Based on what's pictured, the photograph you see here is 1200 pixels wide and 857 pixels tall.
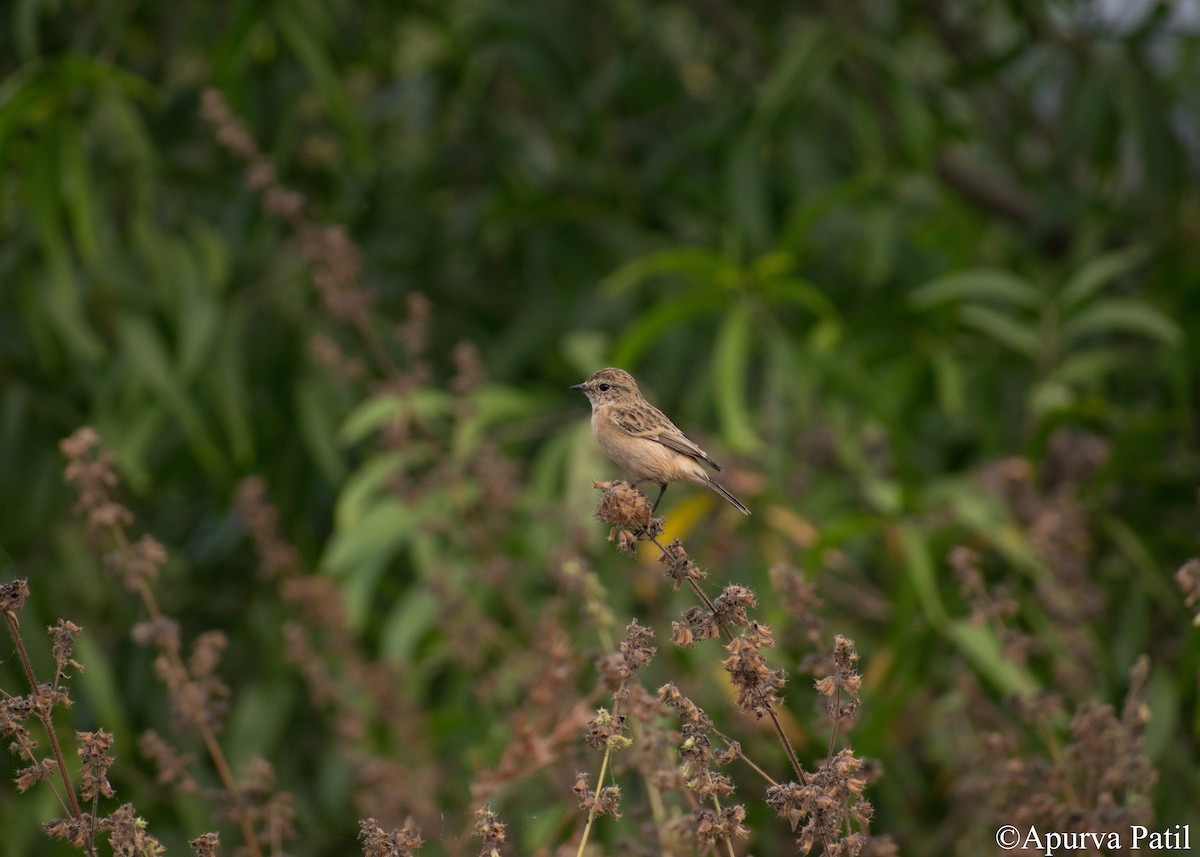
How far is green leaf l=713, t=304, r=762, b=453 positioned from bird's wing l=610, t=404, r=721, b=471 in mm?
1720

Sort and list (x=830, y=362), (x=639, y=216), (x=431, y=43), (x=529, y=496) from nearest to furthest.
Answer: (x=830, y=362) → (x=529, y=496) → (x=639, y=216) → (x=431, y=43)

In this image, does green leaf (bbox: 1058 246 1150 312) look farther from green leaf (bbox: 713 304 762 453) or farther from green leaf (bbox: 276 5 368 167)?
green leaf (bbox: 276 5 368 167)

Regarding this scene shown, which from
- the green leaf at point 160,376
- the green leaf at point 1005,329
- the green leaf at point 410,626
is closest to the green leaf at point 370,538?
the green leaf at point 410,626

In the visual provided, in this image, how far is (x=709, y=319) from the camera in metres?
6.70

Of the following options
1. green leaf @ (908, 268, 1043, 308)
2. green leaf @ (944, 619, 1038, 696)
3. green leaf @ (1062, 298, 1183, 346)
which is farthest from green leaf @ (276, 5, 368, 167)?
green leaf @ (944, 619, 1038, 696)

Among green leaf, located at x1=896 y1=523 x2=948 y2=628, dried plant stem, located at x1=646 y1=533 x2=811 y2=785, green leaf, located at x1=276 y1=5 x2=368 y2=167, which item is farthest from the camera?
green leaf, located at x1=276 y1=5 x2=368 y2=167

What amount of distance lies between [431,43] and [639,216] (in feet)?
8.48

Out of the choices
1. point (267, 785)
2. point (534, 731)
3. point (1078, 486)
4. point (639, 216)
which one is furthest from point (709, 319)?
point (267, 785)

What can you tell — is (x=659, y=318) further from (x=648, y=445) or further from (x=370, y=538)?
(x=648, y=445)

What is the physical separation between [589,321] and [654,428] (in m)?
3.20

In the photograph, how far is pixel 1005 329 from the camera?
5578 mm

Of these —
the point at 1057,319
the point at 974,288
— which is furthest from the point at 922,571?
the point at 1057,319

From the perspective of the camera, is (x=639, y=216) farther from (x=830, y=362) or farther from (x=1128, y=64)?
(x=1128, y=64)

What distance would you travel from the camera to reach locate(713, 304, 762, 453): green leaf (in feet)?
16.7
